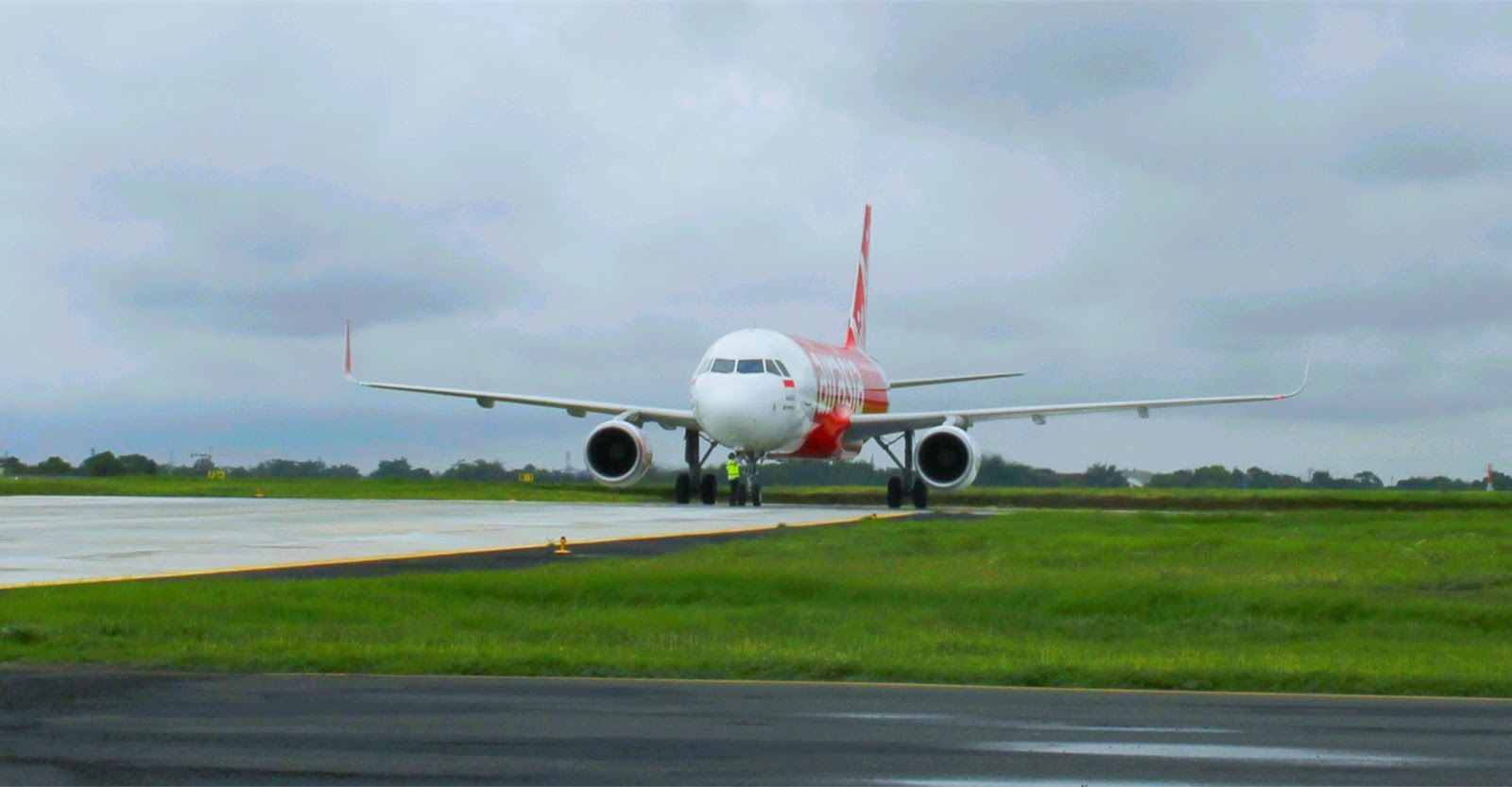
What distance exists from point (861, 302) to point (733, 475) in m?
20.8

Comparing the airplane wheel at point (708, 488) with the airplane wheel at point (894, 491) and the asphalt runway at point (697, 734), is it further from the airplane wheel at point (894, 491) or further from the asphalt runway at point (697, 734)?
the asphalt runway at point (697, 734)

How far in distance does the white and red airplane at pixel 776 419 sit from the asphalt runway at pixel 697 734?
30.3 m

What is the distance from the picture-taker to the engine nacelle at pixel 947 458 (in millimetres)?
45250

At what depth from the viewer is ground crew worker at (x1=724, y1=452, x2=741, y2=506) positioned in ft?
144

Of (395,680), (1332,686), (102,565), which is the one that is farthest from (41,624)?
(1332,686)

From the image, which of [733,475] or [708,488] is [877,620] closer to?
[733,475]

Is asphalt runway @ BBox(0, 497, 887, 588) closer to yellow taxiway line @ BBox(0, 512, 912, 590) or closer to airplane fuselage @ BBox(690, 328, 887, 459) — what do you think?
yellow taxiway line @ BBox(0, 512, 912, 590)

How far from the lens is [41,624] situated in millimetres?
14867

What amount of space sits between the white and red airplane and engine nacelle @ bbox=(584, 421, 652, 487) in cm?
2

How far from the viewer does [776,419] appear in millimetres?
42875

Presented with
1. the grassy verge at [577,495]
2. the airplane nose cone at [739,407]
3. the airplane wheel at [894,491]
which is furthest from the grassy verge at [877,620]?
the grassy verge at [577,495]

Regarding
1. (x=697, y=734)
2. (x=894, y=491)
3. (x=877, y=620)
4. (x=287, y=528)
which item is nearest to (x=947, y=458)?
(x=894, y=491)

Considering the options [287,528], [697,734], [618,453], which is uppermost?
[618,453]

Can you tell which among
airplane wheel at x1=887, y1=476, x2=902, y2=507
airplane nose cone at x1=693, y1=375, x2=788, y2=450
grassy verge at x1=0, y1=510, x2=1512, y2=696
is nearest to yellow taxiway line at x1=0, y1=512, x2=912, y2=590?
grassy verge at x1=0, y1=510, x2=1512, y2=696
